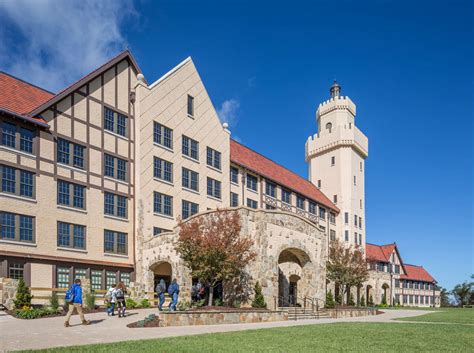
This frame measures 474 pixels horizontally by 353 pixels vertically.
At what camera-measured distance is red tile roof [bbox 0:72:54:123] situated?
2621 centimetres

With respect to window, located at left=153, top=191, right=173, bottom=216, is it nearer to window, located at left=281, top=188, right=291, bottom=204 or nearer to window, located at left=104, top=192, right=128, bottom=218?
window, located at left=104, top=192, right=128, bottom=218

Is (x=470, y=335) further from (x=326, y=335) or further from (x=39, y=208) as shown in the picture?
(x=39, y=208)

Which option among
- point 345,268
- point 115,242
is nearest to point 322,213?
point 345,268

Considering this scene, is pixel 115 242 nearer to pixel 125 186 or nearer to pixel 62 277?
pixel 125 186

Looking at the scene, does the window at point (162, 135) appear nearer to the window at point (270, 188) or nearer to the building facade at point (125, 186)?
the building facade at point (125, 186)

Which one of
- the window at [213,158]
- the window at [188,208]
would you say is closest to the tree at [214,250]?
the window at [188,208]

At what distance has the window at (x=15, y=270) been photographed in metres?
24.5

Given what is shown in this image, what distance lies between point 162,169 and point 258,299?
1285 cm

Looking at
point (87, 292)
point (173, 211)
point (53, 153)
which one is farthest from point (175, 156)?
point (87, 292)

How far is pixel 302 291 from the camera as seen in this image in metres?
31.3

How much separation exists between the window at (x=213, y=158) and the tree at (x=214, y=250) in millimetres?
13950

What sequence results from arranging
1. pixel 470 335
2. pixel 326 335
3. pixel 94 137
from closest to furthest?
pixel 326 335 → pixel 470 335 → pixel 94 137

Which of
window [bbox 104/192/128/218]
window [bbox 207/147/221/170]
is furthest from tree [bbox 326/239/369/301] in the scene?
window [bbox 104/192/128/218]

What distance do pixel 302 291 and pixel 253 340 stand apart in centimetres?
1857
